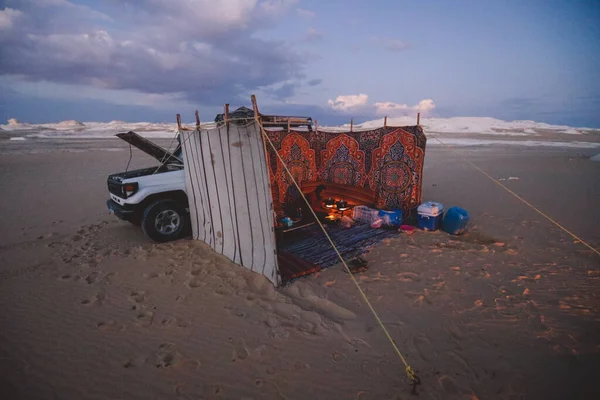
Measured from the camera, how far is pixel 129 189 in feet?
18.7

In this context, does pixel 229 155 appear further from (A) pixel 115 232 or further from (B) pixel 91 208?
(B) pixel 91 208

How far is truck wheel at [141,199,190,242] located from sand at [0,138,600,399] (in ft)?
1.10

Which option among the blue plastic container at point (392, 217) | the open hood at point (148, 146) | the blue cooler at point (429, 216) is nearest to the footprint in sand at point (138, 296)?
the open hood at point (148, 146)

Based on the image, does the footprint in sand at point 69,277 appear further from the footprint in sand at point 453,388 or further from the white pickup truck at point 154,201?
the footprint in sand at point 453,388

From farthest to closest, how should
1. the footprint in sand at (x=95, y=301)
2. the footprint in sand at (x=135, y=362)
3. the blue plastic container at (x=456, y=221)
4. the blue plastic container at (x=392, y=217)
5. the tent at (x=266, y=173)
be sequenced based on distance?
the blue plastic container at (x=392, y=217)
the blue plastic container at (x=456, y=221)
the tent at (x=266, y=173)
the footprint in sand at (x=95, y=301)
the footprint in sand at (x=135, y=362)

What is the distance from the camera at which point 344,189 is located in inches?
330

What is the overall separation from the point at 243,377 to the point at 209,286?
1855 millimetres

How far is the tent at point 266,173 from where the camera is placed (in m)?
4.26

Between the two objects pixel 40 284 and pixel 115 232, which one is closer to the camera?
pixel 40 284

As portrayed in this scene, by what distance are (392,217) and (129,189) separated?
5729 mm

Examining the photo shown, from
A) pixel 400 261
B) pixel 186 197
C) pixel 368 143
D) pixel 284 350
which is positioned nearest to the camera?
pixel 284 350

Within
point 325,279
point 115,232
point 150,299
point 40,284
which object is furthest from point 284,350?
point 115,232

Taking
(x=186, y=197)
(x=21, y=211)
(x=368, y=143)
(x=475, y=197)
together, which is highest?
(x=368, y=143)

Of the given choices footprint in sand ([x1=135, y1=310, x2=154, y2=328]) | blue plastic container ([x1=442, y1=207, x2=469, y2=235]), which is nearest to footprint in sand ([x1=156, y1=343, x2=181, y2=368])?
footprint in sand ([x1=135, y1=310, x2=154, y2=328])
